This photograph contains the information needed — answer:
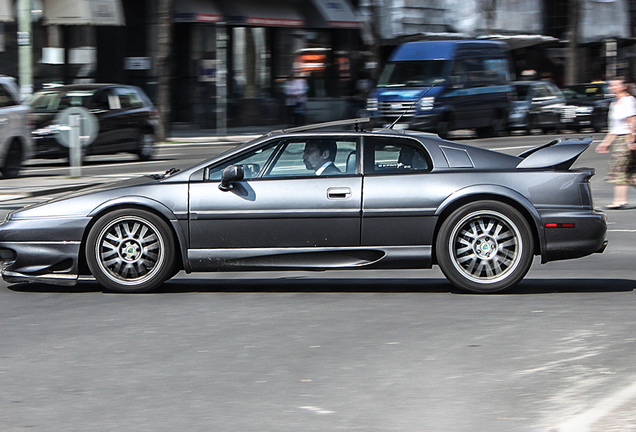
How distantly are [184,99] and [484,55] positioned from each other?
33.3ft

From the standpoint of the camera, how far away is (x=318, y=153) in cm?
774

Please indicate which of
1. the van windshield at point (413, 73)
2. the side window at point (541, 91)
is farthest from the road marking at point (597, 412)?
the side window at point (541, 91)

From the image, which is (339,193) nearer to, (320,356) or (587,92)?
(320,356)

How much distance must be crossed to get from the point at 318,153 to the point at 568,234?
73.8 inches

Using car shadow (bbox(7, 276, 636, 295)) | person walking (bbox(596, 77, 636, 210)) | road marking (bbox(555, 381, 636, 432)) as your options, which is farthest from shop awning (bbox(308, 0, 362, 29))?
road marking (bbox(555, 381, 636, 432))

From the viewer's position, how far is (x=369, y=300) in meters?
7.50

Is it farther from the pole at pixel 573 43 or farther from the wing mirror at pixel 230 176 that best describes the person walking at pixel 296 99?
the wing mirror at pixel 230 176

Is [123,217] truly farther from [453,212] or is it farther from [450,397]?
[450,397]

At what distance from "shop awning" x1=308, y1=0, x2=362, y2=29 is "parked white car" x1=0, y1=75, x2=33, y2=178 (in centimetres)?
1999

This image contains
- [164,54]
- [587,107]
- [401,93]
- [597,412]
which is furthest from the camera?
[587,107]

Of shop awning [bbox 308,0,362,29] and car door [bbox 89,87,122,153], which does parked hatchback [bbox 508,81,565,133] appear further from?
car door [bbox 89,87,122,153]

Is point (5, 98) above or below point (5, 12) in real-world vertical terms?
below

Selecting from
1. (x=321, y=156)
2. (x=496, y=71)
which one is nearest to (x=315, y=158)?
(x=321, y=156)

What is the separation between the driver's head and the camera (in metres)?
7.70
